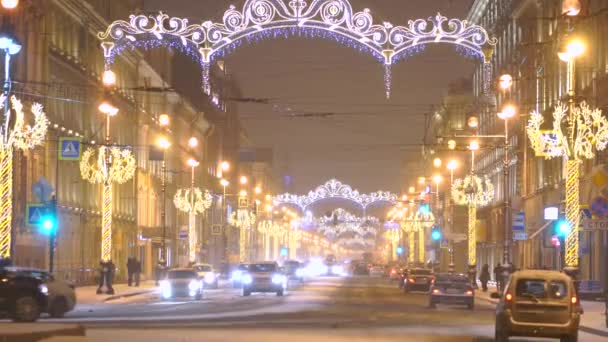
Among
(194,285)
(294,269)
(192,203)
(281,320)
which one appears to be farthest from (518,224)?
(294,269)

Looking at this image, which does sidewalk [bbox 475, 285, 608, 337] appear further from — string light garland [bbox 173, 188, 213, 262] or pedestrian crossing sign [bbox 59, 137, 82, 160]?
string light garland [bbox 173, 188, 213, 262]

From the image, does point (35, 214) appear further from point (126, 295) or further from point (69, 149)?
point (126, 295)

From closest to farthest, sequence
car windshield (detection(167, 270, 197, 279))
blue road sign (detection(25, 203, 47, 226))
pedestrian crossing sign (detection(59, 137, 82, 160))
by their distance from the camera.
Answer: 1. blue road sign (detection(25, 203, 47, 226))
2. pedestrian crossing sign (detection(59, 137, 82, 160))
3. car windshield (detection(167, 270, 197, 279))

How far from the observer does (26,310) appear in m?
33.7

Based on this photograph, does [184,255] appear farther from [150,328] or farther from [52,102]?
[150,328]

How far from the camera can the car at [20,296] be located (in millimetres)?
33594

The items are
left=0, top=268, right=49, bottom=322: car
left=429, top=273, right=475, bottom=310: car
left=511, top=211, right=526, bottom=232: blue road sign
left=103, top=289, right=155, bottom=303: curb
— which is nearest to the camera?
left=0, top=268, right=49, bottom=322: car

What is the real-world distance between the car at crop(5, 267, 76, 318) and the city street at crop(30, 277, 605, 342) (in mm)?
480

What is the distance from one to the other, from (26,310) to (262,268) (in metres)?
25.9

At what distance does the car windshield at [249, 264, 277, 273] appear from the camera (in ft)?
193

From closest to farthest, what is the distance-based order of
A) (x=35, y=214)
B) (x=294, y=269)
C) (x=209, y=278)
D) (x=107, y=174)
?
(x=35, y=214) → (x=107, y=174) → (x=209, y=278) → (x=294, y=269)

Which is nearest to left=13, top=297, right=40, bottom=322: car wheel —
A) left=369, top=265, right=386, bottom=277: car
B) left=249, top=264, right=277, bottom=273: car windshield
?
left=249, top=264, right=277, bottom=273: car windshield

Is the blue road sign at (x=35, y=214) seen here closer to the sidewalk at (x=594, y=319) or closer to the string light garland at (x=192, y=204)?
the sidewalk at (x=594, y=319)

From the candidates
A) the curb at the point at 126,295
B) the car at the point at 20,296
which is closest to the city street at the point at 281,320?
the car at the point at 20,296
